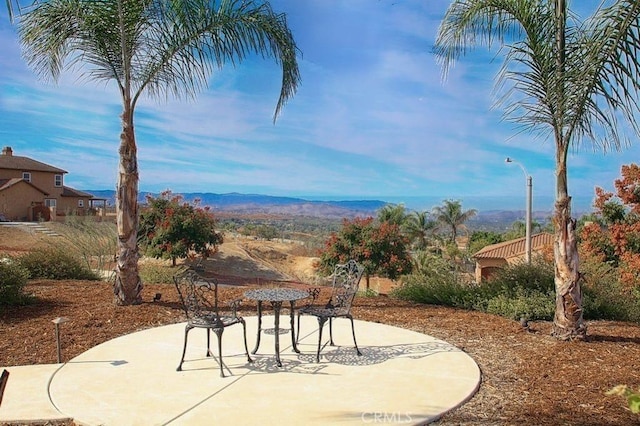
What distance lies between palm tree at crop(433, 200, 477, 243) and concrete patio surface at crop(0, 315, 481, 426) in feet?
149

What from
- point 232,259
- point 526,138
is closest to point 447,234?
A: point 232,259

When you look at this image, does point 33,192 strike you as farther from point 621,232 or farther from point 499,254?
point 621,232

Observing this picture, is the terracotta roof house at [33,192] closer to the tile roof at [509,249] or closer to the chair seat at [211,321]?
the tile roof at [509,249]

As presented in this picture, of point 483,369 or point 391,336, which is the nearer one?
point 483,369

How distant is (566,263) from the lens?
6.69m

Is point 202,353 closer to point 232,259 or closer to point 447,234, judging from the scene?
point 232,259

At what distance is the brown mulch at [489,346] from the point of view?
4.40 m

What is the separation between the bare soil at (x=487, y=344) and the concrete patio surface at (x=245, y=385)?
1.17ft

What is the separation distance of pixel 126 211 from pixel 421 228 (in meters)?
39.7

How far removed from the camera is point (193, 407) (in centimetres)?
435

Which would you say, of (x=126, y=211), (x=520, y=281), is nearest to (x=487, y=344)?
(x=520, y=281)

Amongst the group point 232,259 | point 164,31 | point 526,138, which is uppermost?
point 164,31

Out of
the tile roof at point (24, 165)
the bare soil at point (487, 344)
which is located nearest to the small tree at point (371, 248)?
the bare soil at point (487, 344)

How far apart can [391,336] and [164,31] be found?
631 cm
